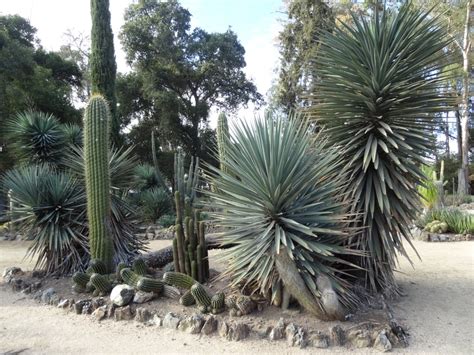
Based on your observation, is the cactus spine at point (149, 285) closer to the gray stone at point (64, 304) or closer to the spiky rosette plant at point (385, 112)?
the gray stone at point (64, 304)

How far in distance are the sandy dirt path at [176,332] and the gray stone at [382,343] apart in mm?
114

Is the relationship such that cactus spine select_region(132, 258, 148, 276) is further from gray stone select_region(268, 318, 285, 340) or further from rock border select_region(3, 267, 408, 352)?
gray stone select_region(268, 318, 285, 340)

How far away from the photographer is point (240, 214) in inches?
161

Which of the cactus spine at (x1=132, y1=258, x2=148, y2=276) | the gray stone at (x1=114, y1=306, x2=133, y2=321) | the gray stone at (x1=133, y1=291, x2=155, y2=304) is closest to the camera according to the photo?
the gray stone at (x1=114, y1=306, x2=133, y2=321)

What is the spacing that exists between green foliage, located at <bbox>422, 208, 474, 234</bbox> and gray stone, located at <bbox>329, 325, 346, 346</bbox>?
755 cm

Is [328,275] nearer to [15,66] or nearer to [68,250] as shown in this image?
[68,250]

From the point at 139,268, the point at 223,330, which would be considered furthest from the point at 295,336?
the point at 139,268

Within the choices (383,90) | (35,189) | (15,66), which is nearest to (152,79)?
(15,66)

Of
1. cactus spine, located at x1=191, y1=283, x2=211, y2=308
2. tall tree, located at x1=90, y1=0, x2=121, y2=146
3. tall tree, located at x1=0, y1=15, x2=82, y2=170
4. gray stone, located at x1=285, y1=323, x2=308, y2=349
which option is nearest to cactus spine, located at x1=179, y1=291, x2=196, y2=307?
cactus spine, located at x1=191, y1=283, x2=211, y2=308

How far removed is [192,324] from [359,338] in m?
1.62

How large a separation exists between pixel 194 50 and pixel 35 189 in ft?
59.0

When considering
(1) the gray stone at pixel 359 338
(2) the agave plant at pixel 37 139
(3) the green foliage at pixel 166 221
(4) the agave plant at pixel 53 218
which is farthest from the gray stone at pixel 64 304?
(3) the green foliage at pixel 166 221

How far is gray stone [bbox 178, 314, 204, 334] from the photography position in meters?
4.04

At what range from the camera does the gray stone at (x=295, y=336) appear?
3.67m
